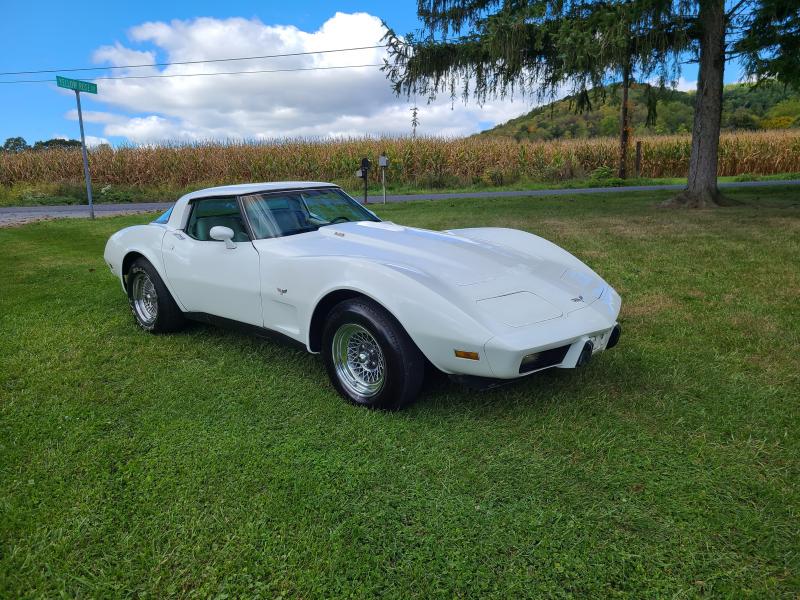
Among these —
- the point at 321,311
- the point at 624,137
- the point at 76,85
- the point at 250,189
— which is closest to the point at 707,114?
the point at 624,137

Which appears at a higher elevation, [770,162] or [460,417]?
[770,162]

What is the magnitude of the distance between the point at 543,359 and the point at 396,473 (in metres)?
0.96

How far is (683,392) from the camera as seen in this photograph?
137 inches

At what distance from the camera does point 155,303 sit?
15.7 feet

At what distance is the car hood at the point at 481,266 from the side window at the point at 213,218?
1.91ft

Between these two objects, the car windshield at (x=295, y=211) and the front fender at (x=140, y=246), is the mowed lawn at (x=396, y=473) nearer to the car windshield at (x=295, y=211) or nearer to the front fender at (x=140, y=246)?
the front fender at (x=140, y=246)

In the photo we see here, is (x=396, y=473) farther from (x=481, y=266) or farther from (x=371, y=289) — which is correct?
(x=481, y=266)

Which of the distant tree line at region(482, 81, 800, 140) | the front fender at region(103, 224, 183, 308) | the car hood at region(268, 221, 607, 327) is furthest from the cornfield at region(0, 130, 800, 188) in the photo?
the car hood at region(268, 221, 607, 327)

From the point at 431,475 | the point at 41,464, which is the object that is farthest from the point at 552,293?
the point at 41,464

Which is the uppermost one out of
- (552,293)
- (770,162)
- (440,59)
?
(440,59)

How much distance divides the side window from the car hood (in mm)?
582

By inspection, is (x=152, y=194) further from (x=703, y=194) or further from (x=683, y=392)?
(x=683, y=392)

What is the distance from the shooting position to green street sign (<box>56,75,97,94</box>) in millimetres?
13094

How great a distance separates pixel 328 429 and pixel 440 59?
40.3ft
